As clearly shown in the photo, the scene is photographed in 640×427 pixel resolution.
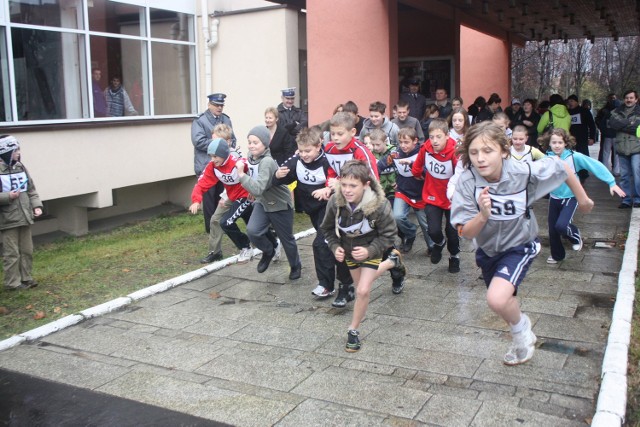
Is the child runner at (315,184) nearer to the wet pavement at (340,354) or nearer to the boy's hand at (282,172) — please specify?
the boy's hand at (282,172)

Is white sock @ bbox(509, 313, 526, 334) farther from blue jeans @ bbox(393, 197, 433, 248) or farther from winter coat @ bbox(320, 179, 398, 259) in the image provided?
blue jeans @ bbox(393, 197, 433, 248)

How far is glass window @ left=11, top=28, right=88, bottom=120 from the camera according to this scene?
35.7 ft

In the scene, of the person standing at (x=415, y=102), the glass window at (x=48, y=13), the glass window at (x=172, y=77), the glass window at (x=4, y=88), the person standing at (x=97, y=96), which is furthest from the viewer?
the glass window at (x=172, y=77)

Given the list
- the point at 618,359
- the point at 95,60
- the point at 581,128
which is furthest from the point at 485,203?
the point at 581,128

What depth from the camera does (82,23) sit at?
39.0 ft

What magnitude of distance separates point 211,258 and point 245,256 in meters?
0.47

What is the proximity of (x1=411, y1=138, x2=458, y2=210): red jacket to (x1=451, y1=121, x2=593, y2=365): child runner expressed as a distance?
2.55 m

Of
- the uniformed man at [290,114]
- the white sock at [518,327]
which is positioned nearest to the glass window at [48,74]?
the uniformed man at [290,114]

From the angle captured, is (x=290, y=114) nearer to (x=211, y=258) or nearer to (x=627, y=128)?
(x=211, y=258)

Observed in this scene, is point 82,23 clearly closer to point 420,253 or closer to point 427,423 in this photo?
point 420,253

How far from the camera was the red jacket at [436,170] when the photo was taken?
7.51 meters

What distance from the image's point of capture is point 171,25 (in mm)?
14047

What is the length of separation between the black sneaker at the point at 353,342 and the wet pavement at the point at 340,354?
0.06 metres

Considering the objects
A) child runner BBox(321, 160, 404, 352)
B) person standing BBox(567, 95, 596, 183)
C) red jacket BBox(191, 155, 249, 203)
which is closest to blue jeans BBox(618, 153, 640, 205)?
person standing BBox(567, 95, 596, 183)
